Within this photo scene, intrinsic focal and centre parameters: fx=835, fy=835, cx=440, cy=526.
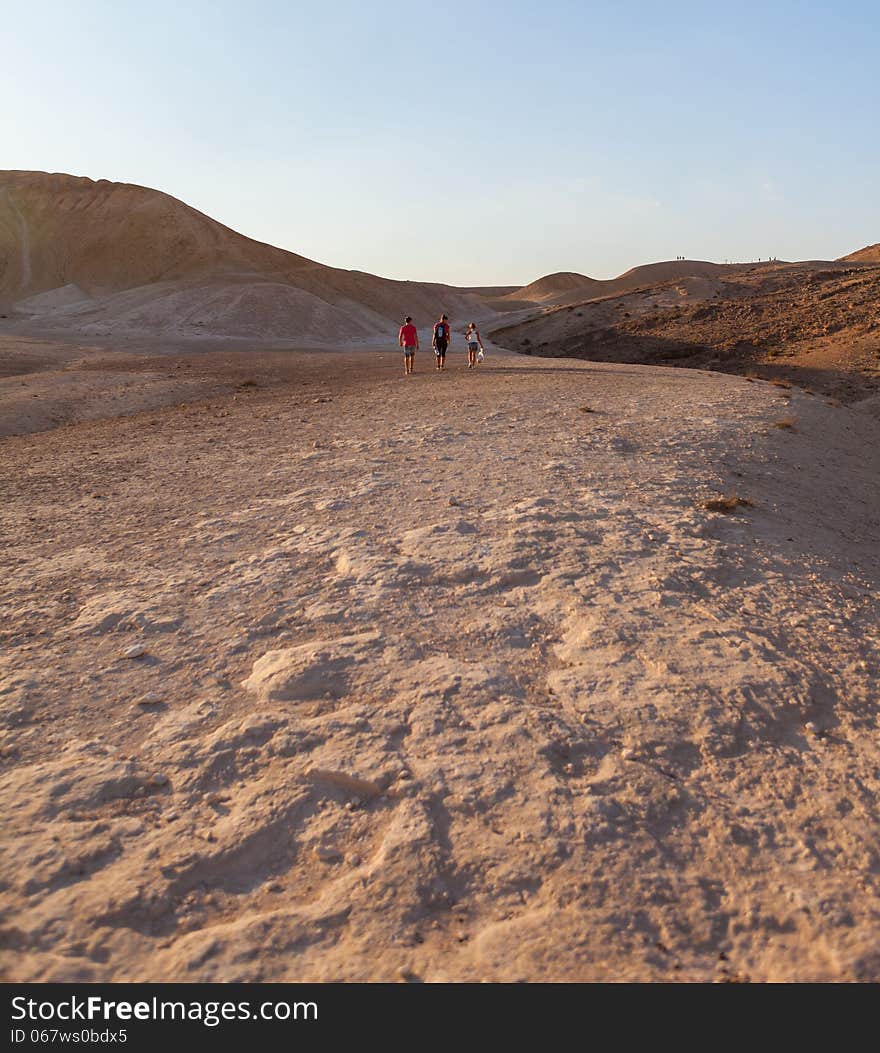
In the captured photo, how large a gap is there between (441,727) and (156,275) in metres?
61.3

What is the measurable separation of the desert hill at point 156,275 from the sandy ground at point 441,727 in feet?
124

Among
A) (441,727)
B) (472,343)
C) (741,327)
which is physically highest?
(741,327)

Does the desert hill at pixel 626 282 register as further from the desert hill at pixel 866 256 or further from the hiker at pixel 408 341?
the hiker at pixel 408 341

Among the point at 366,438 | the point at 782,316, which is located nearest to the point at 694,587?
the point at 366,438

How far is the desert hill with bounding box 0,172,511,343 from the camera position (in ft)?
150

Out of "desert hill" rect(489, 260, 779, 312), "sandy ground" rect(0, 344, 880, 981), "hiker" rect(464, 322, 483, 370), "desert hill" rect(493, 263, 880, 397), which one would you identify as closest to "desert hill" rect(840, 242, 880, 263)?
"desert hill" rect(489, 260, 779, 312)

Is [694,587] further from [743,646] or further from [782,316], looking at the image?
[782,316]

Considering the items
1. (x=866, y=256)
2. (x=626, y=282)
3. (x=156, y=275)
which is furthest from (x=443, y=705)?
(x=626, y=282)

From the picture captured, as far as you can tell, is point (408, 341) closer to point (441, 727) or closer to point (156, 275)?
point (441, 727)

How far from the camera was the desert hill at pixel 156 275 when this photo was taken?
45656 mm

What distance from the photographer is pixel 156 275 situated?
5916cm

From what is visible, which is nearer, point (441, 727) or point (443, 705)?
point (441, 727)

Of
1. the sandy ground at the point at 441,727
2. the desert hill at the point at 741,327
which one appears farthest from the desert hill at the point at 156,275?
the sandy ground at the point at 441,727

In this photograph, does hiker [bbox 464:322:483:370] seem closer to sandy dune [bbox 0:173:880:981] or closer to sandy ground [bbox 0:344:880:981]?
sandy dune [bbox 0:173:880:981]
